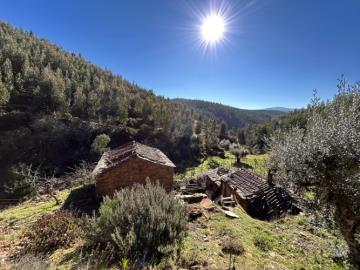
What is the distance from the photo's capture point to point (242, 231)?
838 cm

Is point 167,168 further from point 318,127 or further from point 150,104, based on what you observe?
point 150,104

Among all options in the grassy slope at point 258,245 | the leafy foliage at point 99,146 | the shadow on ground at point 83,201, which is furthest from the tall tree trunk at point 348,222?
→ the leafy foliage at point 99,146

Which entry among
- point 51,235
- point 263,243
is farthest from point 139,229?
point 263,243

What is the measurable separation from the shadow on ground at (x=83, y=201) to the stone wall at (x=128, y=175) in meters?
0.89

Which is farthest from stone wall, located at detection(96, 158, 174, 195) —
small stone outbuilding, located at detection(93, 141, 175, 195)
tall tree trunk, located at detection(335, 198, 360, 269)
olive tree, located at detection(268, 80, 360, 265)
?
tall tree trunk, located at detection(335, 198, 360, 269)

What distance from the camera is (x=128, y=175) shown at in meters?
16.2

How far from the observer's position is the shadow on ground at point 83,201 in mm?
14113

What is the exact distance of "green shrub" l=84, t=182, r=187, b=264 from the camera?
→ 18.2 feet

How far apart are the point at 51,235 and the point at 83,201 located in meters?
9.09

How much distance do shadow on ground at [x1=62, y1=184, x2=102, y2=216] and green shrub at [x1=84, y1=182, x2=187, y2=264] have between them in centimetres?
767

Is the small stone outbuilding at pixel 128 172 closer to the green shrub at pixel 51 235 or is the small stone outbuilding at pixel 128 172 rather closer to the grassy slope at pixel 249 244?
the grassy slope at pixel 249 244

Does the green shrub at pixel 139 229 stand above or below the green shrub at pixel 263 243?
above

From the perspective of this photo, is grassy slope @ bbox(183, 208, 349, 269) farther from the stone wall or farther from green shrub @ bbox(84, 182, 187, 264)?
the stone wall

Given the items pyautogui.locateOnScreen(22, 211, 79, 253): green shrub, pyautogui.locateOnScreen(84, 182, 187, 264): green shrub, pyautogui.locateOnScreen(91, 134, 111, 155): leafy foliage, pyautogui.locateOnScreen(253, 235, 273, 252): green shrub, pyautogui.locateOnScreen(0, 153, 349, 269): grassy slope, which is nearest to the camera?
pyautogui.locateOnScreen(84, 182, 187, 264): green shrub
